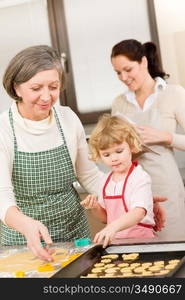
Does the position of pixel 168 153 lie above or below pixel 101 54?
below

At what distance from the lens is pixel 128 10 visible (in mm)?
2611

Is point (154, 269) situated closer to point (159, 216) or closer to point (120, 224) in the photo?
point (120, 224)

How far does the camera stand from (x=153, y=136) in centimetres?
159

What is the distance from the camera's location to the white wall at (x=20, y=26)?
106 inches

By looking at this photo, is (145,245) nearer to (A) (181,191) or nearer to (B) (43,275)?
(B) (43,275)

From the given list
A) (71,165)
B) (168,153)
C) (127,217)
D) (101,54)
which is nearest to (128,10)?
(101,54)

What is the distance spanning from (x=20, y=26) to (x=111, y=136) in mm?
1610

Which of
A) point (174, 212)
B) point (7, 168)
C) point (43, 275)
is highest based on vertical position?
point (7, 168)

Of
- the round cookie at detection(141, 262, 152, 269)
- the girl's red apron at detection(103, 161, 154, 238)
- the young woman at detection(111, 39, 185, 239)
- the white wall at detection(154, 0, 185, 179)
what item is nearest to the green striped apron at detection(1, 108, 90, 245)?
the girl's red apron at detection(103, 161, 154, 238)

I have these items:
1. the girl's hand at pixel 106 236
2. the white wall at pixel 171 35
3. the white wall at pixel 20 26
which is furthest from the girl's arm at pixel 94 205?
the white wall at pixel 20 26

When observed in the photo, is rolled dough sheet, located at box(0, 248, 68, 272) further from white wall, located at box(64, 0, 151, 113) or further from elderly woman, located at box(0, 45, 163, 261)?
white wall, located at box(64, 0, 151, 113)

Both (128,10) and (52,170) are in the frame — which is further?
(128,10)

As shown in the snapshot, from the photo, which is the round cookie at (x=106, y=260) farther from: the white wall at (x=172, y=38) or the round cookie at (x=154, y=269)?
the white wall at (x=172, y=38)

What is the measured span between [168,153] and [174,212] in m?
0.17
